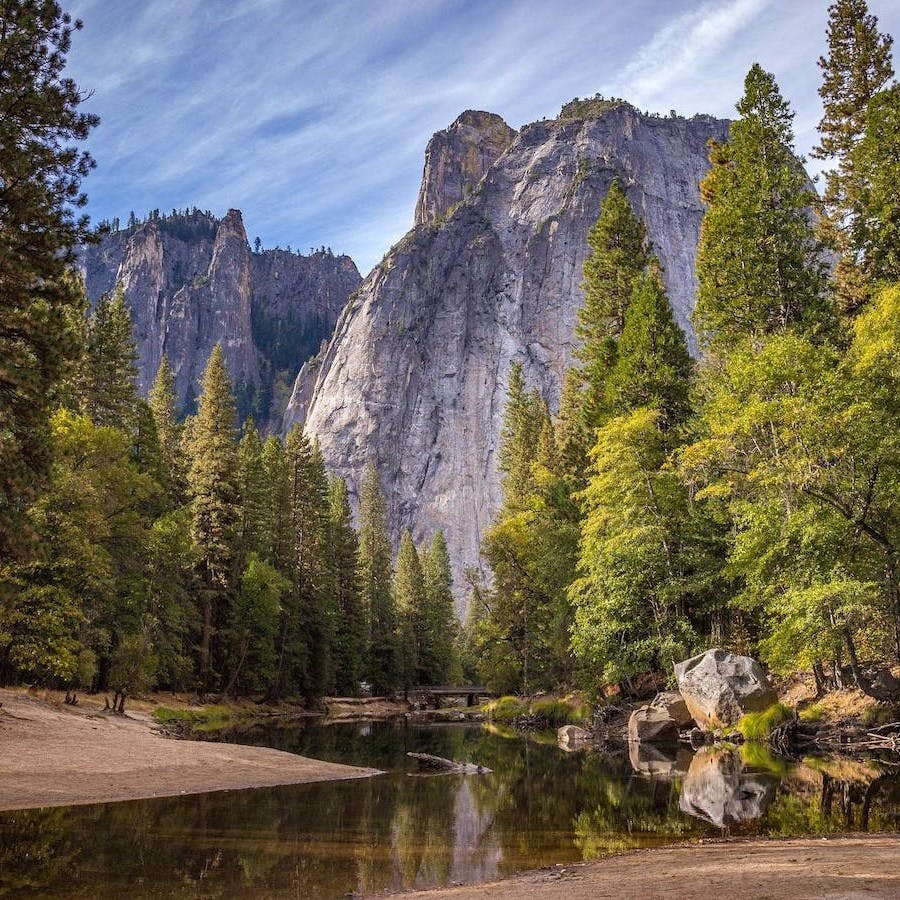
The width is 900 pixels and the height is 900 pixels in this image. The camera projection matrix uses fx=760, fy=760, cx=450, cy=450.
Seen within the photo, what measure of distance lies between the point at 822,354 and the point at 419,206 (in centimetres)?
17368

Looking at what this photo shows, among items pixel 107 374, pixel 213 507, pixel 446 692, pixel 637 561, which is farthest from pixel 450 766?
pixel 446 692

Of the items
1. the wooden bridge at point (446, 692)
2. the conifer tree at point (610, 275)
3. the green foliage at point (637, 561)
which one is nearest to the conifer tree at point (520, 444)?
the conifer tree at point (610, 275)

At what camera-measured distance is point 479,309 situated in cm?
13575

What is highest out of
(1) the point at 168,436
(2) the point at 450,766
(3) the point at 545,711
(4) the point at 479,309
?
(4) the point at 479,309

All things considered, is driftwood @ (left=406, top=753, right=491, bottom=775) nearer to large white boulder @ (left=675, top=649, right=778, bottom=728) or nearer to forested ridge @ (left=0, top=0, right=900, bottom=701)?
large white boulder @ (left=675, top=649, right=778, bottom=728)

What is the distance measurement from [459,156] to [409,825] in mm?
182936

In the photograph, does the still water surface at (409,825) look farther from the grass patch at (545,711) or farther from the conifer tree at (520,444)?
the conifer tree at (520,444)

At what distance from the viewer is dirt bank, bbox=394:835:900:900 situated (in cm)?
660

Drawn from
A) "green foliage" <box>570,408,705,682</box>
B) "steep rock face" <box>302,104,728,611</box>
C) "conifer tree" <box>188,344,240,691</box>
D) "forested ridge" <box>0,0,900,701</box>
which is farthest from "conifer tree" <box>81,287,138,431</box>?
"steep rock face" <box>302,104,728,611</box>

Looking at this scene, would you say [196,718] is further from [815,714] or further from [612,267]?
[612,267]

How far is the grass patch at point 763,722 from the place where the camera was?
2117 cm

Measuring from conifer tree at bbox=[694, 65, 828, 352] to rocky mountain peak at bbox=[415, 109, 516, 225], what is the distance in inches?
6022

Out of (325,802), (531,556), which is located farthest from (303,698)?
(325,802)

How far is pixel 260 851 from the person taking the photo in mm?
9961
